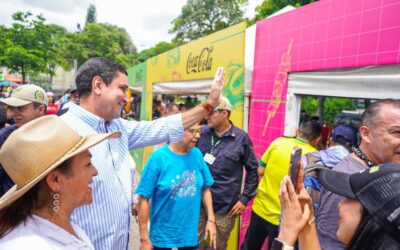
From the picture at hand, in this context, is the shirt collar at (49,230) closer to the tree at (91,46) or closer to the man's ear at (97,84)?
the man's ear at (97,84)

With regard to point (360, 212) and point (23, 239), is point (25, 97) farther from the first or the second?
point (360, 212)

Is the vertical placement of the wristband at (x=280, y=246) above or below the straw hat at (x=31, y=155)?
below

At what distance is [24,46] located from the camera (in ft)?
51.2

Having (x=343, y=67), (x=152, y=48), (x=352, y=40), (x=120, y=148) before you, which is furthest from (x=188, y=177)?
(x=152, y=48)

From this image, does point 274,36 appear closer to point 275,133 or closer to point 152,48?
point 275,133

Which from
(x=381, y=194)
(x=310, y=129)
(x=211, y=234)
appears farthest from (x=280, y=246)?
(x=310, y=129)

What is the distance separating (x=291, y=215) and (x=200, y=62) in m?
4.33

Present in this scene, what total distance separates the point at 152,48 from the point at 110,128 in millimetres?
53010

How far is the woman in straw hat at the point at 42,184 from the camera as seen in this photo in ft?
3.65

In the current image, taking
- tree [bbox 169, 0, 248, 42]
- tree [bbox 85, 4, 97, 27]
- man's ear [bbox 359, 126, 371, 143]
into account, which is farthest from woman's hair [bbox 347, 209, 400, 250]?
tree [bbox 85, 4, 97, 27]

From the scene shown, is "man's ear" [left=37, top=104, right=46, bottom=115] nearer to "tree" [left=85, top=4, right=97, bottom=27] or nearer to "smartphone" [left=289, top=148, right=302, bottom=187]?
"smartphone" [left=289, top=148, right=302, bottom=187]

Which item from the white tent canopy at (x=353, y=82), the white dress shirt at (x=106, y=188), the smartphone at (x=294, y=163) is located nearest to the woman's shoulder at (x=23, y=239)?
the white dress shirt at (x=106, y=188)

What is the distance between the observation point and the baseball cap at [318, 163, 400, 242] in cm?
95

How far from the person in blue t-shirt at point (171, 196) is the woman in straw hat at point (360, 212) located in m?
1.60
